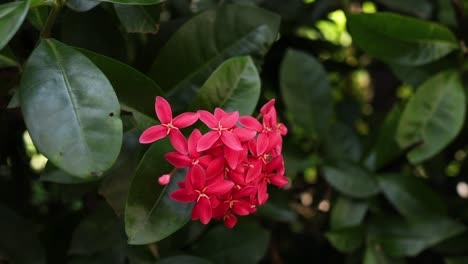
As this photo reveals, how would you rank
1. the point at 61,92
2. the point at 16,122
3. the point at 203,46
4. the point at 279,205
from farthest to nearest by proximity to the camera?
the point at 279,205, the point at 16,122, the point at 203,46, the point at 61,92

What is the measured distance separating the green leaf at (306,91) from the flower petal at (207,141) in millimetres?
514

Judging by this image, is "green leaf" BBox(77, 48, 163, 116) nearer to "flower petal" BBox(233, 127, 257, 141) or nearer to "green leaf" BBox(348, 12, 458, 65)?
"flower petal" BBox(233, 127, 257, 141)

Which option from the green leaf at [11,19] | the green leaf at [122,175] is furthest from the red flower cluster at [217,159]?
the green leaf at [11,19]

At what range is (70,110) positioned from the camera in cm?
70

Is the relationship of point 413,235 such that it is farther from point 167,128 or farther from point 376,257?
point 167,128

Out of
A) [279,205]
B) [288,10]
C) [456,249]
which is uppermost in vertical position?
[288,10]

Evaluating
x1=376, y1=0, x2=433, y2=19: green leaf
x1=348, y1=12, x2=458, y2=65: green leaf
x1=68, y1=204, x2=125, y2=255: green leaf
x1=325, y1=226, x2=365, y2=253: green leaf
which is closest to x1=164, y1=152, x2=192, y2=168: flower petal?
x1=68, y1=204, x2=125, y2=255: green leaf

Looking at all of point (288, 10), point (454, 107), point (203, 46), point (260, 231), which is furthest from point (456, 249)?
point (203, 46)

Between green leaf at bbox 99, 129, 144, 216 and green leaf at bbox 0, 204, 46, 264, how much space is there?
37cm

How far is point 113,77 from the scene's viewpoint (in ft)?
2.65

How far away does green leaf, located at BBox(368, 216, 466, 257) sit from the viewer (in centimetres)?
124

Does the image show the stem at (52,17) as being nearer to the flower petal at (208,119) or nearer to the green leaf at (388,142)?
the flower petal at (208,119)

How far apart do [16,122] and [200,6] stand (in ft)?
1.44

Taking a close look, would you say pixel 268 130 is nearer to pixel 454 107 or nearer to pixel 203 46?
pixel 203 46
